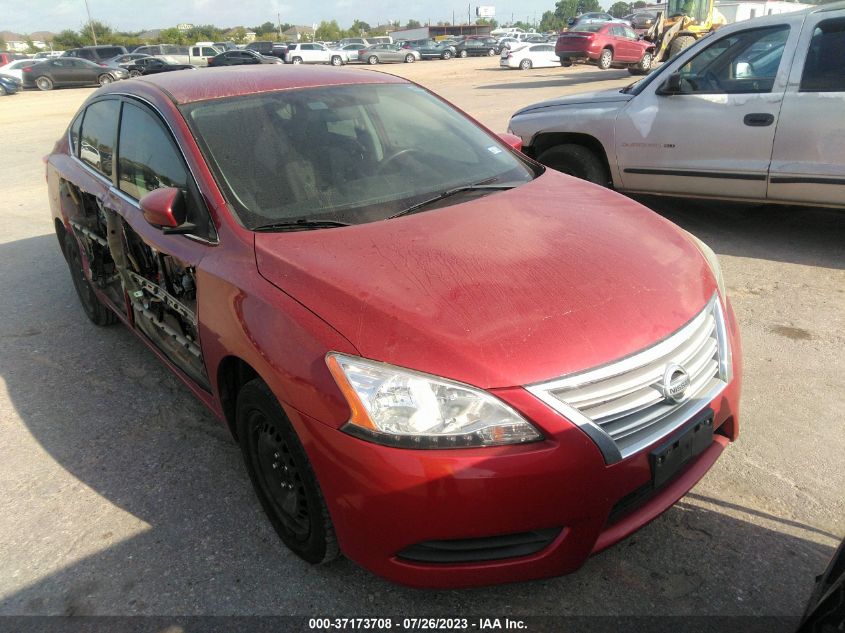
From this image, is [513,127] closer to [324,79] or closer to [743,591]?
[324,79]

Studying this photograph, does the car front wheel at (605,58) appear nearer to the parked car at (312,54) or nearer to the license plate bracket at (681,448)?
the parked car at (312,54)

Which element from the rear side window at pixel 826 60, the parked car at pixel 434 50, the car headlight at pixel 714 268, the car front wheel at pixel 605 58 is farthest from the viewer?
the parked car at pixel 434 50

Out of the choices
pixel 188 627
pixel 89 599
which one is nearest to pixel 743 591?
pixel 188 627

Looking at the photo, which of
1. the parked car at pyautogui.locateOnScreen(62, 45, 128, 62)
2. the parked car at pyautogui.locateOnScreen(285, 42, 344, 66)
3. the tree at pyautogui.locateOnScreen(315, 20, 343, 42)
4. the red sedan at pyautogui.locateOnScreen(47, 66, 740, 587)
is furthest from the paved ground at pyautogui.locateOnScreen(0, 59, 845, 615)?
the tree at pyautogui.locateOnScreen(315, 20, 343, 42)

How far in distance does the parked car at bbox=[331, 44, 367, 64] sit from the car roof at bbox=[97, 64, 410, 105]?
40.5m

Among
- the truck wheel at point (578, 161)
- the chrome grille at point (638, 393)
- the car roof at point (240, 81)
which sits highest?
the car roof at point (240, 81)

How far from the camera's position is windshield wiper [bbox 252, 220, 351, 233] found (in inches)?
99.0

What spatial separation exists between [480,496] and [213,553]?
1.21 metres

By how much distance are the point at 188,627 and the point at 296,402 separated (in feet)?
2.80

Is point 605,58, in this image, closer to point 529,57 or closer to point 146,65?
point 529,57

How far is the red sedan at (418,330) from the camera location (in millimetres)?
1840

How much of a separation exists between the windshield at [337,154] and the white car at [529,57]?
2857cm

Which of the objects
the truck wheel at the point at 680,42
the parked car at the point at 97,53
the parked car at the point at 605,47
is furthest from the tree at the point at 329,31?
the truck wheel at the point at 680,42

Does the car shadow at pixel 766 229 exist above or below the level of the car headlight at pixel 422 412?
below
